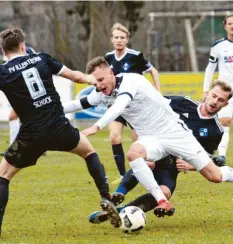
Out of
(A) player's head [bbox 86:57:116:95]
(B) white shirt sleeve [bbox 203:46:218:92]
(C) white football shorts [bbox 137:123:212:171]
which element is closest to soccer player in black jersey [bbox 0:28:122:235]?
(A) player's head [bbox 86:57:116:95]

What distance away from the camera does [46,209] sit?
969cm

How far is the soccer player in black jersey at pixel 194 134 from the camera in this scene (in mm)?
8750

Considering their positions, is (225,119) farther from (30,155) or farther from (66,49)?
(66,49)

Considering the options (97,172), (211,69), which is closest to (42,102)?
(97,172)

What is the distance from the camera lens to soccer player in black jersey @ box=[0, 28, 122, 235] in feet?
26.0

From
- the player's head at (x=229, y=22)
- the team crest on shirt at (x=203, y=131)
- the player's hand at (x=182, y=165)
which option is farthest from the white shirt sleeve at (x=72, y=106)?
the player's head at (x=229, y=22)

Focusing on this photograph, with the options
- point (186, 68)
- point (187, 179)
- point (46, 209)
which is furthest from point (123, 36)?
point (186, 68)

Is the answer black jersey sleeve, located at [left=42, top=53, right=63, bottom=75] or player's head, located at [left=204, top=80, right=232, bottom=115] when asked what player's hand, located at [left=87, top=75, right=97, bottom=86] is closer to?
black jersey sleeve, located at [left=42, top=53, right=63, bottom=75]

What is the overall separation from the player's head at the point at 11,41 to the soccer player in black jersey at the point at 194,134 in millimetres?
1742

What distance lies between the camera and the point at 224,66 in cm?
1384

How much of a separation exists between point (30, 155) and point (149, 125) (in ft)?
3.69

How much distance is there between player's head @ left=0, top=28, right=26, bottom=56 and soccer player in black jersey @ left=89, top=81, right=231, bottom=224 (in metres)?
1.74

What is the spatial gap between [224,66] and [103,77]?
5948mm

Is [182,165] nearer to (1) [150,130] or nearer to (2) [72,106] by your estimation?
(1) [150,130]
